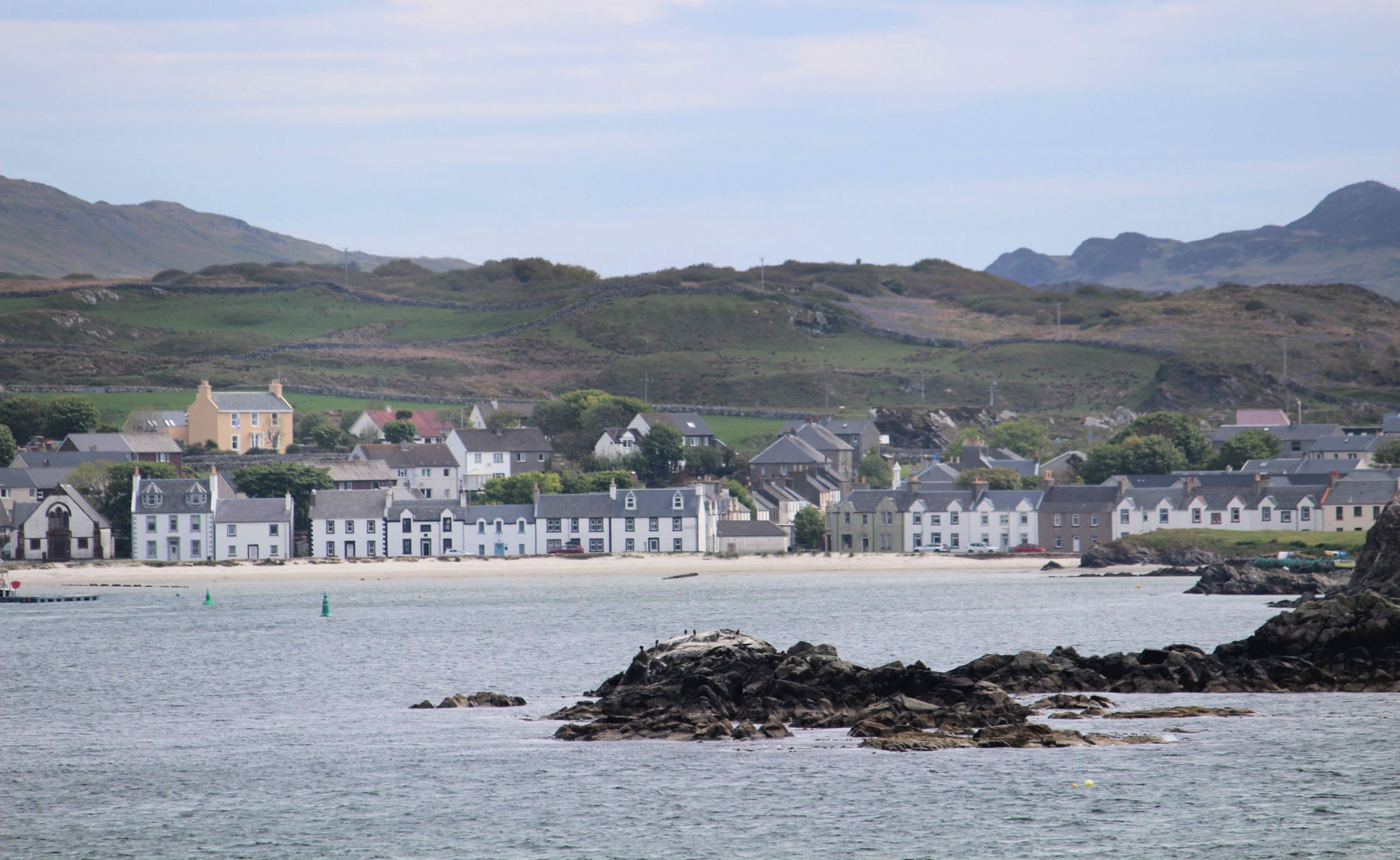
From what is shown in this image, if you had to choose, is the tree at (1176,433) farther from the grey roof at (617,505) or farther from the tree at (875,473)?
the grey roof at (617,505)

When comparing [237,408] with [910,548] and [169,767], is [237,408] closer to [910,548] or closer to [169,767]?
[910,548]

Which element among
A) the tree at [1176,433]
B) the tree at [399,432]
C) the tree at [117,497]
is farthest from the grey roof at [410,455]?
the tree at [1176,433]

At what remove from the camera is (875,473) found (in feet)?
412

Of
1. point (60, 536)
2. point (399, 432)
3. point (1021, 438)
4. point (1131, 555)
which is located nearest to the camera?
point (1131, 555)

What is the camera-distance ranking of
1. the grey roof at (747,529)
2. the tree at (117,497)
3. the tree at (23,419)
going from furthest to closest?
the tree at (23,419)
the grey roof at (747,529)
the tree at (117,497)

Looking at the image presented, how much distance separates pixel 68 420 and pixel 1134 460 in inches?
3382

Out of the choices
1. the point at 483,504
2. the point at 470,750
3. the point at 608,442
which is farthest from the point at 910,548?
the point at 470,750

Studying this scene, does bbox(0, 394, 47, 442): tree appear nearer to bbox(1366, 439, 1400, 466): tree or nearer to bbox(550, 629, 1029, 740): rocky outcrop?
bbox(1366, 439, 1400, 466): tree

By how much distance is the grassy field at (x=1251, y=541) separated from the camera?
259 feet

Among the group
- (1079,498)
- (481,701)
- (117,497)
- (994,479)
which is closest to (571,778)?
(481,701)

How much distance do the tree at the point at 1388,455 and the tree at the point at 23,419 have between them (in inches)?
4123

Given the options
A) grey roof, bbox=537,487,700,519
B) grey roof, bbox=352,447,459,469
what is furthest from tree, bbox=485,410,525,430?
grey roof, bbox=537,487,700,519

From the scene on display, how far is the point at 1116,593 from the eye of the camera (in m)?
70.4

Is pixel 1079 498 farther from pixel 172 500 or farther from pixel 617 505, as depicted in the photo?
pixel 172 500
